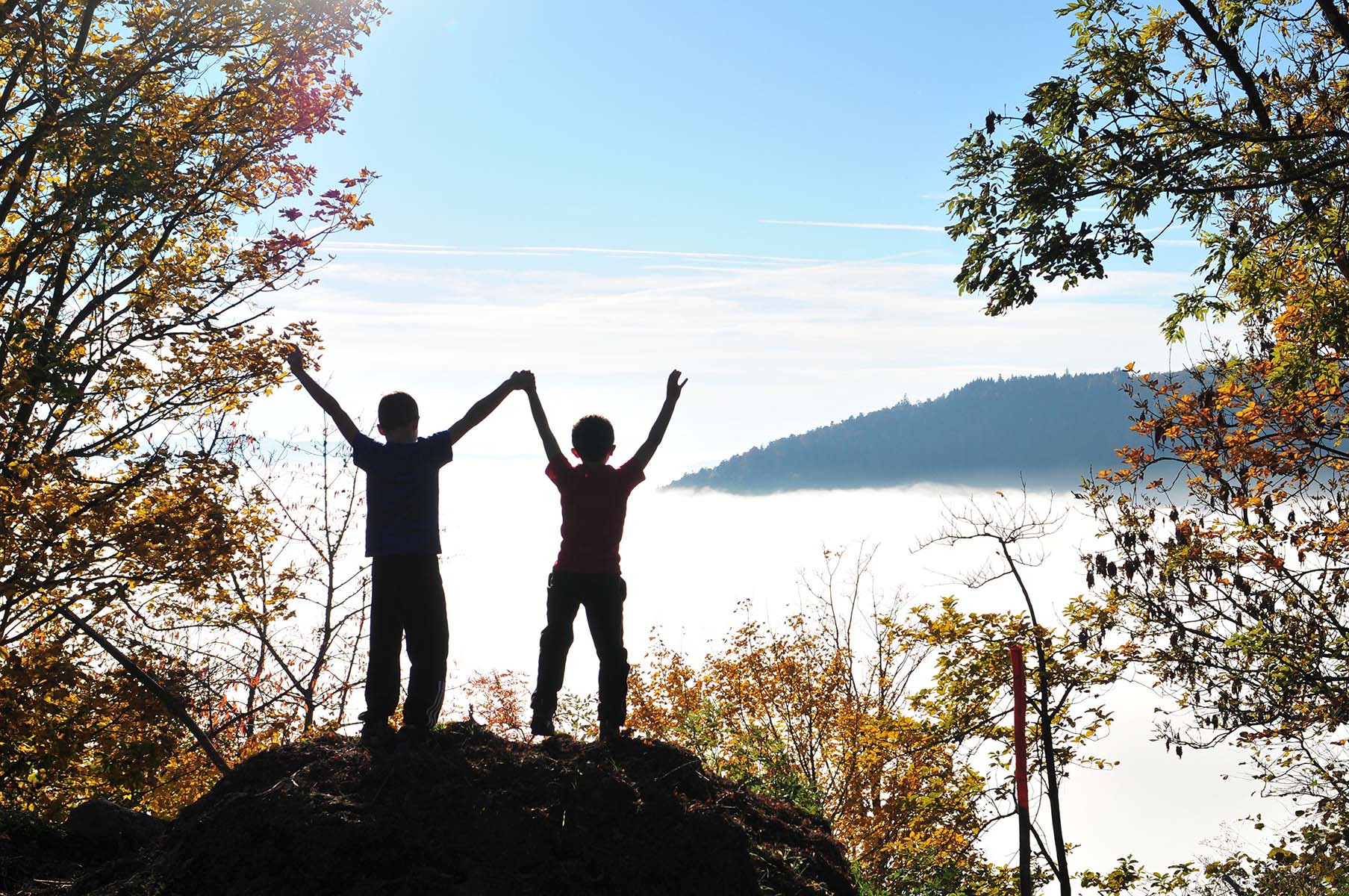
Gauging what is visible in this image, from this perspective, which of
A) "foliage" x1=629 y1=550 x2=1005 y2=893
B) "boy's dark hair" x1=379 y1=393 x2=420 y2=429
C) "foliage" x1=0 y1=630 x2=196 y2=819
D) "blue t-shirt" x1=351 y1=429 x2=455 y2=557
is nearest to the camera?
"blue t-shirt" x1=351 y1=429 x2=455 y2=557

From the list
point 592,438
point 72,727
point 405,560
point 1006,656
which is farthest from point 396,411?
point 1006,656

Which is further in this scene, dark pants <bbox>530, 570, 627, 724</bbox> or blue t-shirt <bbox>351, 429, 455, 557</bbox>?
dark pants <bbox>530, 570, 627, 724</bbox>

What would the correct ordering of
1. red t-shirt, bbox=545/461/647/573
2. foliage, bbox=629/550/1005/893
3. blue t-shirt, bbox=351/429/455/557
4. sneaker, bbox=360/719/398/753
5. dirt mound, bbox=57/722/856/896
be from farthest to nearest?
foliage, bbox=629/550/1005/893 → red t-shirt, bbox=545/461/647/573 → blue t-shirt, bbox=351/429/455/557 → sneaker, bbox=360/719/398/753 → dirt mound, bbox=57/722/856/896

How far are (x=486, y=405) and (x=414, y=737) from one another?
192 cm

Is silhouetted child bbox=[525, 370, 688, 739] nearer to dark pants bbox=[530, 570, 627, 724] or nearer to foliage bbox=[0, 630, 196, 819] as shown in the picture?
dark pants bbox=[530, 570, 627, 724]

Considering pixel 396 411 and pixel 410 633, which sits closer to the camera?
pixel 410 633

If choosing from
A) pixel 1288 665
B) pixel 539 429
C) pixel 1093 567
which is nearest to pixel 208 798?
pixel 539 429

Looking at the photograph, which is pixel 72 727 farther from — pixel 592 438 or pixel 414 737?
pixel 592 438

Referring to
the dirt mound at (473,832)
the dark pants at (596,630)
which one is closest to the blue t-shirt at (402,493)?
the dark pants at (596,630)

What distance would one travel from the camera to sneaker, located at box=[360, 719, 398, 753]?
5.09 meters

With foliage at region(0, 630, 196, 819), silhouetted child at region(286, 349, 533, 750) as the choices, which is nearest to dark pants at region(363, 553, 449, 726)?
silhouetted child at region(286, 349, 533, 750)

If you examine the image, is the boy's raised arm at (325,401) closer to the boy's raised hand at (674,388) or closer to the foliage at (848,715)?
the boy's raised hand at (674,388)

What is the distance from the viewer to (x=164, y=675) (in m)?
10.2

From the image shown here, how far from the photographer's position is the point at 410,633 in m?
5.25
